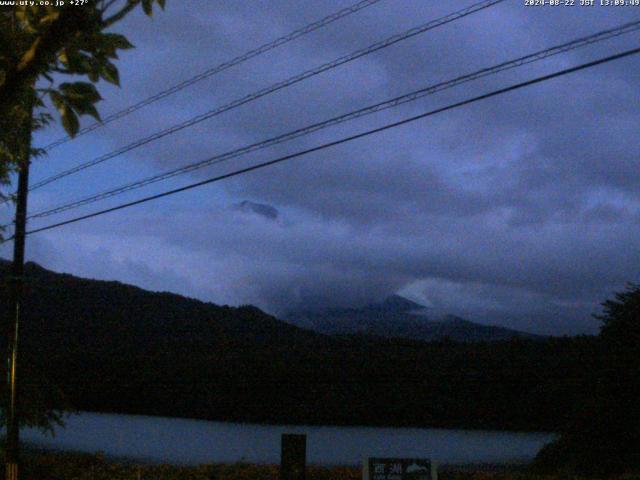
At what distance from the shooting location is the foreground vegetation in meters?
15.9

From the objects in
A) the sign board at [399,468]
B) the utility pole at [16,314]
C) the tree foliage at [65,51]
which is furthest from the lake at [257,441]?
the tree foliage at [65,51]

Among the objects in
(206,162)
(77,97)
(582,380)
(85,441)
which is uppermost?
(206,162)

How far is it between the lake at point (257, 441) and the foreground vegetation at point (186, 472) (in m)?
4.07

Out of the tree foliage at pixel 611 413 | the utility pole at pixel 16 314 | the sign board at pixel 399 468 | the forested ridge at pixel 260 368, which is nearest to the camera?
the sign board at pixel 399 468

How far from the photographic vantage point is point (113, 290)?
4319cm

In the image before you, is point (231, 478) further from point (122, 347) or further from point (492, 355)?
point (122, 347)

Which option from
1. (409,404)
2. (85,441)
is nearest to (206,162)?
(85,441)

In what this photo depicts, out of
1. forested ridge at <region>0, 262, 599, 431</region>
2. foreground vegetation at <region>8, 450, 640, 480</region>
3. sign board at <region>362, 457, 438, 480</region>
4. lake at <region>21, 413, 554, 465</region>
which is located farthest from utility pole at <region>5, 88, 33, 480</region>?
forested ridge at <region>0, 262, 599, 431</region>

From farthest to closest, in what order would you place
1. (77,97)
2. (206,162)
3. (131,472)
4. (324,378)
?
(324,378)
(131,472)
(206,162)
(77,97)

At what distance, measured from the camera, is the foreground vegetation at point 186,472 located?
1588 cm

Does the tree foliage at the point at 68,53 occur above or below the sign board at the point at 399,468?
above

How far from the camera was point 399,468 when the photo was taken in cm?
1134

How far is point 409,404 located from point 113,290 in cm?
1691

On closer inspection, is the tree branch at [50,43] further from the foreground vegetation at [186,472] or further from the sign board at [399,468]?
the foreground vegetation at [186,472]
